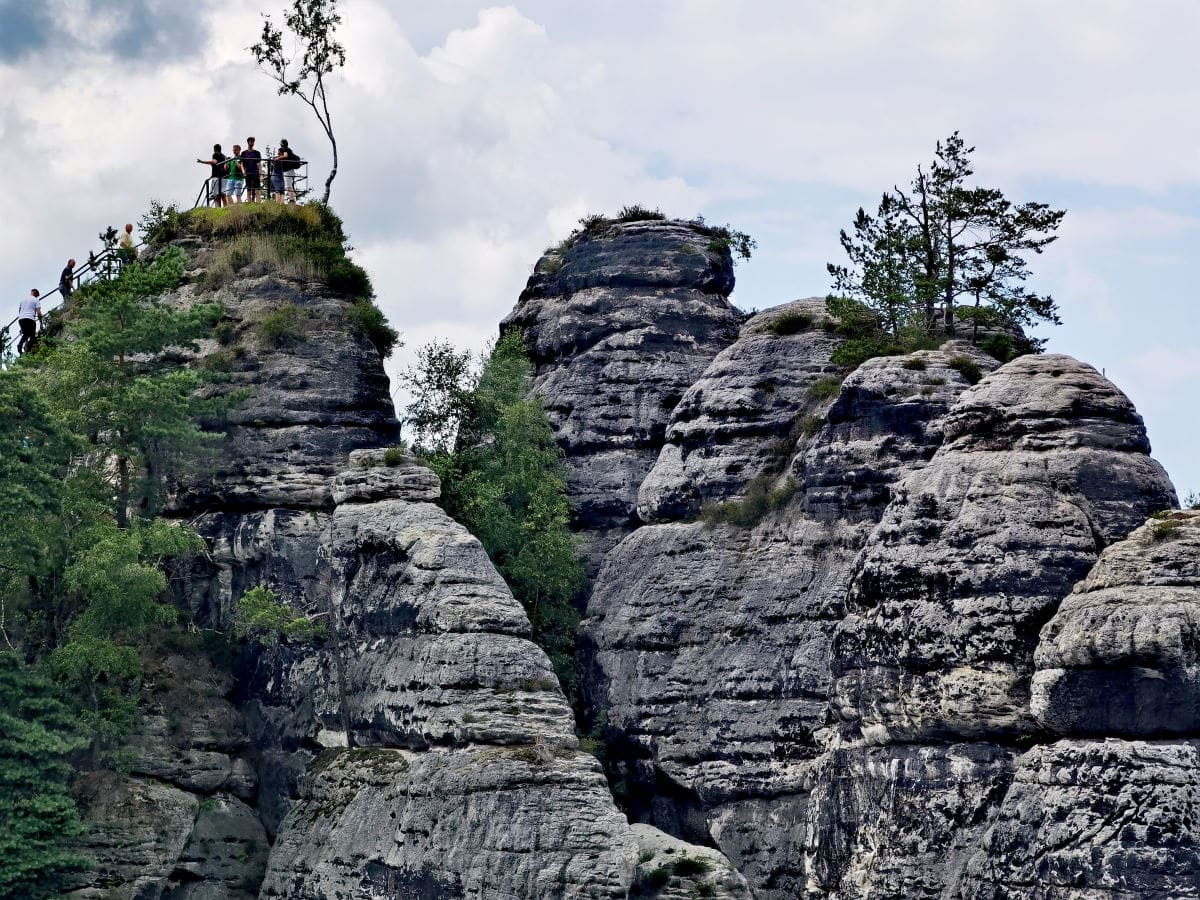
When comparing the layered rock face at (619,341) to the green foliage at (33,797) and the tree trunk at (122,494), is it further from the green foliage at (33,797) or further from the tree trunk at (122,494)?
the green foliage at (33,797)

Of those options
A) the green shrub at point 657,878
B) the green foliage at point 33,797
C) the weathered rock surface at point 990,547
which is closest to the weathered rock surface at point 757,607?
the green shrub at point 657,878

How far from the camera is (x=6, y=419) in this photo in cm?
6494

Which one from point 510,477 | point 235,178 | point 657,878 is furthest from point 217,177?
point 657,878

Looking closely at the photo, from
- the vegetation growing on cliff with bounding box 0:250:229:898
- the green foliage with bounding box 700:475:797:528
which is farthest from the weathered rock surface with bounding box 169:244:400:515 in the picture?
the green foliage with bounding box 700:475:797:528

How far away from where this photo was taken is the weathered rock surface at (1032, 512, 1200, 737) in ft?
148

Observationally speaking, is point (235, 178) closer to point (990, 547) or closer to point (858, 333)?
point (858, 333)

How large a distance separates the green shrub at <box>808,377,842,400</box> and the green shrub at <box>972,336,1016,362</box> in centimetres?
548

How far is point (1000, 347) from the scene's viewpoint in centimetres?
6825

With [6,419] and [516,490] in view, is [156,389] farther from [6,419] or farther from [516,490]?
[516,490]

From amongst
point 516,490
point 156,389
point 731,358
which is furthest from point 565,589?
point 156,389

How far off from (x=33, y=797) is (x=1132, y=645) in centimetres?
3219

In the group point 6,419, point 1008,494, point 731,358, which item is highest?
point 731,358

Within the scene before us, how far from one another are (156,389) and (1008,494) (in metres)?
29.5

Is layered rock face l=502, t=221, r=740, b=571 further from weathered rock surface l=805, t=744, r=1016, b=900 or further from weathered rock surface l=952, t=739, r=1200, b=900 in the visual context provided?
weathered rock surface l=952, t=739, r=1200, b=900
